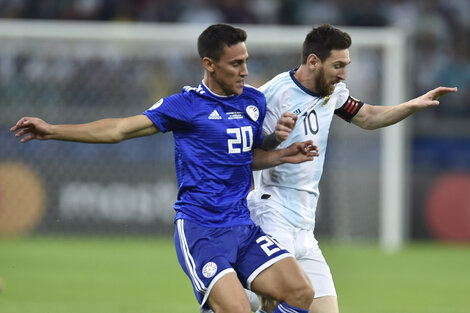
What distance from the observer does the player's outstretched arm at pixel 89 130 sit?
5387 millimetres

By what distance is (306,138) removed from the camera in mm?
6391

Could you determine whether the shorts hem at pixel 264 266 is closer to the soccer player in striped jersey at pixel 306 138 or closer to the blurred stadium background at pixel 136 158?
the soccer player in striped jersey at pixel 306 138

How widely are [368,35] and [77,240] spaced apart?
20.2ft

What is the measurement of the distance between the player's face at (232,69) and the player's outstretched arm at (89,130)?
1.91 ft

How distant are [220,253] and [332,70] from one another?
157cm

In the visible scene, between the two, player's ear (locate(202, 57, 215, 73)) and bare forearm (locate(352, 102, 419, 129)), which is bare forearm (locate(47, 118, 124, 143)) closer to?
player's ear (locate(202, 57, 215, 73))

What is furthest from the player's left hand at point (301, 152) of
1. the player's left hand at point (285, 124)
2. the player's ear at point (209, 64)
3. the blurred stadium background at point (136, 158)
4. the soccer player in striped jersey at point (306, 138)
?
the blurred stadium background at point (136, 158)

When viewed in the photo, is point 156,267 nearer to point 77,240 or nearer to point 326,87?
point 77,240

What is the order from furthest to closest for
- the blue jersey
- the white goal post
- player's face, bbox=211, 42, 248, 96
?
the white goal post → player's face, bbox=211, 42, 248, 96 → the blue jersey

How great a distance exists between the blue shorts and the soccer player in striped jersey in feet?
1.29

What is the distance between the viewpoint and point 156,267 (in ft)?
41.4

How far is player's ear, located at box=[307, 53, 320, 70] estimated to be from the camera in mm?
6387

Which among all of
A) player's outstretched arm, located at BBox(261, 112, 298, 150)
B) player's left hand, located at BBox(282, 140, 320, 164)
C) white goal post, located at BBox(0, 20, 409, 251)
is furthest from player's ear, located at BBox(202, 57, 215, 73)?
Answer: white goal post, located at BBox(0, 20, 409, 251)

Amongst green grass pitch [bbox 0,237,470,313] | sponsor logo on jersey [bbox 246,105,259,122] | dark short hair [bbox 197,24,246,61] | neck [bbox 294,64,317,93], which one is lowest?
green grass pitch [bbox 0,237,470,313]
